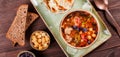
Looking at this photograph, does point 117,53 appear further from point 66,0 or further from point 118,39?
point 66,0

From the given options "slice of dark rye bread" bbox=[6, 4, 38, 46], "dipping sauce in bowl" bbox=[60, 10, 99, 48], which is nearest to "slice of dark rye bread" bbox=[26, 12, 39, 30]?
"slice of dark rye bread" bbox=[6, 4, 38, 46]

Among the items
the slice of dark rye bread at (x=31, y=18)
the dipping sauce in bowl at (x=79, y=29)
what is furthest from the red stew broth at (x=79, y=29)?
the slice of dark rye bread at (x=31, y=18)

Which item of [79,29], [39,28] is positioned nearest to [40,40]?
[39,28]

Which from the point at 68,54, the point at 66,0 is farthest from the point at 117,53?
the point at 66,0

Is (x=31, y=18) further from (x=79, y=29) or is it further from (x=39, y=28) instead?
(x=79, y=29)

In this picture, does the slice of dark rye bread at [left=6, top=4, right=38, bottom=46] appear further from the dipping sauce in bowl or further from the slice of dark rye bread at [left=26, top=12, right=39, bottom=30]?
the dipping sauce in bowl

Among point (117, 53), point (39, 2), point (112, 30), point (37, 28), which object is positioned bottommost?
point (117, 53)
